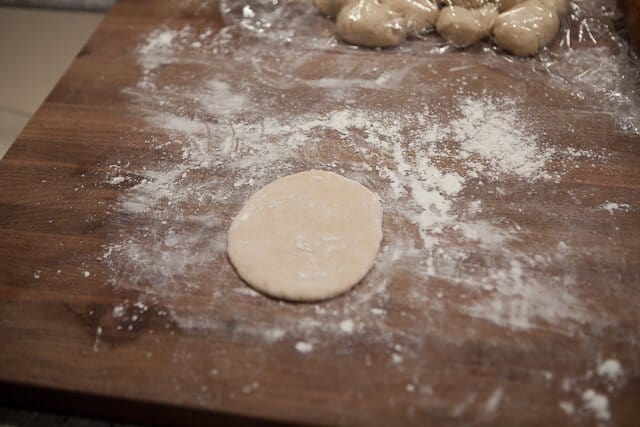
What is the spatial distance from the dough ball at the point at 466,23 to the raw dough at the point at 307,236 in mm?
714

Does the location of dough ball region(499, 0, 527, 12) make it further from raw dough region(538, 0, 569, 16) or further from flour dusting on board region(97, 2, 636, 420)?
flour dusting on board region(97, 2, 636, 420)

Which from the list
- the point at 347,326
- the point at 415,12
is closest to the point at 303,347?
the point at 347,326

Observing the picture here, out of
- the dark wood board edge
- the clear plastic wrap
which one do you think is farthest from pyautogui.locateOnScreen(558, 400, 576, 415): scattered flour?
the clear plastic wrap

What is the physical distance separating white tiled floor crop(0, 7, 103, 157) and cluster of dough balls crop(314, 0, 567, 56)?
1.15 metres

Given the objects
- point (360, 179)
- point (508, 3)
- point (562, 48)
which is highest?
point (508, 3)

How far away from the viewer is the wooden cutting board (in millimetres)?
1045

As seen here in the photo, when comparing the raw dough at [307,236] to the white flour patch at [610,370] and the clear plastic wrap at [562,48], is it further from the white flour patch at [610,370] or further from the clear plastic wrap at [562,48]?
the clear plastic wrap at [562,48]

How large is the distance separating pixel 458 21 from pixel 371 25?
287 millimetres

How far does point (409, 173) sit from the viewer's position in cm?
140

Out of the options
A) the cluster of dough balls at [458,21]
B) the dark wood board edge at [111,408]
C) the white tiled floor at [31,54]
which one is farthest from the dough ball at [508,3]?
the white tiled floor at [31,54]

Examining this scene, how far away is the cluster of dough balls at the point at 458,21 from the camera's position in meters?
1.65

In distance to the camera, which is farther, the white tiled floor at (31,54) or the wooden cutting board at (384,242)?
the white tiled floor at (31,54)

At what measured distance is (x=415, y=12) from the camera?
174 cm

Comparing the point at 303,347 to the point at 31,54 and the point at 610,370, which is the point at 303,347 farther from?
the point at 31,54
